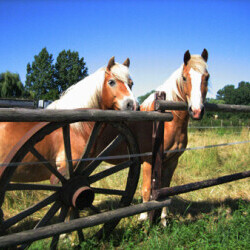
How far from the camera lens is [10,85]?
94.5 feet

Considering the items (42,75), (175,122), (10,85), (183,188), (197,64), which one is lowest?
(183,188)

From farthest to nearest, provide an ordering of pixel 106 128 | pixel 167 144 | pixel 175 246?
pixel 167 144 → pixel 106 128 → pixel 175 246

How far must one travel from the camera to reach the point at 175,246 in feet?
7.27

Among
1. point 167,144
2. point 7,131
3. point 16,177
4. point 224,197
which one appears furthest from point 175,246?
point 224,197

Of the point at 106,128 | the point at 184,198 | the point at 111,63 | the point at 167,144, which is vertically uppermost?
the point at 111,63

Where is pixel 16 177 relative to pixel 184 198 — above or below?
above

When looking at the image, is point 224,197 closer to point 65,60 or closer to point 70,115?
point 70,115

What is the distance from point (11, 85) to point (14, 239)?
102 feet

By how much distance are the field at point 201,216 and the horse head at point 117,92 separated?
1442 mm

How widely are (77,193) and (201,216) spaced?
2159mm

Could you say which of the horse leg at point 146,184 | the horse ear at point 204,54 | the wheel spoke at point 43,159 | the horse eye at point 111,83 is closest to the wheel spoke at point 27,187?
the wheel spoke at point 43,159

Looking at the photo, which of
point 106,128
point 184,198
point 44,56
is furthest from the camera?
point 44,56

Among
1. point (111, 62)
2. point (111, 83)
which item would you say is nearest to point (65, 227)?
point (111, 83)

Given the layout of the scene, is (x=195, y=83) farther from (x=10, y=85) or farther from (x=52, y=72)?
(x=52, y=72)
